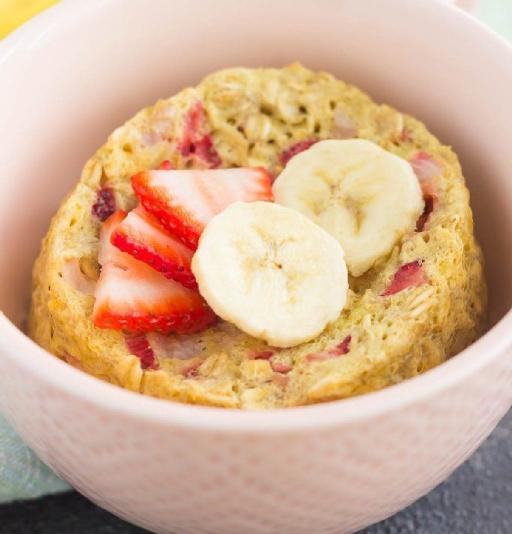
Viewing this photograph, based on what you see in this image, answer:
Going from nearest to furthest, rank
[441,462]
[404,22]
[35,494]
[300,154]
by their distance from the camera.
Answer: [441,462]
[35,494]
[300,154]
[404,22]

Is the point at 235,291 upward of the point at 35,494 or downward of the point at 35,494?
upward

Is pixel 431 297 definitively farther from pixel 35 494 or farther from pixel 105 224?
pixel 35 494

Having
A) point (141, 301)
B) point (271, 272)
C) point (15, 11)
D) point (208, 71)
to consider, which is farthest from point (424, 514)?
point (15, 11)

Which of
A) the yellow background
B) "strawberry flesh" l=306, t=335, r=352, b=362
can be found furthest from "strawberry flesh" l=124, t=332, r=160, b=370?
the yellow background

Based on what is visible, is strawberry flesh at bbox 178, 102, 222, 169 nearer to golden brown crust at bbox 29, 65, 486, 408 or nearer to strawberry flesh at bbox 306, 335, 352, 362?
golden brown crust at bbox 29, 65, 486, 408

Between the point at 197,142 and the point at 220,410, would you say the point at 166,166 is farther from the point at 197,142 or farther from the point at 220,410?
the point at 220,410

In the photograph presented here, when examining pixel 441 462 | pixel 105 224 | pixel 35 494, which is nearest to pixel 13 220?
pixel 105 224
